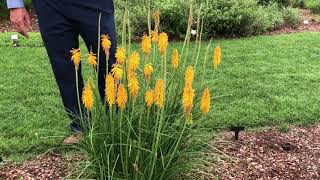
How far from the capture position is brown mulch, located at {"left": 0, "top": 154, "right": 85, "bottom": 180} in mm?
3283

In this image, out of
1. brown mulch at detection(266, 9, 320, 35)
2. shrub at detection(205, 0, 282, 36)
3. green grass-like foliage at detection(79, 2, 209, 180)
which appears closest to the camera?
green grass-like foliage at detection(79, 2, 209, 180)

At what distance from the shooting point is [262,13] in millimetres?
8484

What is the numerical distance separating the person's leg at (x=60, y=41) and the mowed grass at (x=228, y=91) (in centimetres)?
33

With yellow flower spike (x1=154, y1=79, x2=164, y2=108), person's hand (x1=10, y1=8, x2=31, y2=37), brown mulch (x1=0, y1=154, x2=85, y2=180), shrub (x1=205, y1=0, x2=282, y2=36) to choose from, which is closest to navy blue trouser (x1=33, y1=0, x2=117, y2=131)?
person's hand (x1=10, y1=8, x2=31, y2=37)

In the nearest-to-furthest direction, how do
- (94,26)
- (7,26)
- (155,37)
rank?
1. (155,37)
2. (94,26)
3. (7,26)

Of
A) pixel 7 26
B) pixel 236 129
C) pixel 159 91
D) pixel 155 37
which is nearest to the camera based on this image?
pixel 159 91

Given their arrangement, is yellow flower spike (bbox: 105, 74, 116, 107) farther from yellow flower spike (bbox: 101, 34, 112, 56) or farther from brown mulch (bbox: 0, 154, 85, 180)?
brown mulch (bbox: 0, 154, 85, 180)

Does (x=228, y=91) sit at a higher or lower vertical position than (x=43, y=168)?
higher

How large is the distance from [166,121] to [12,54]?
433 cm

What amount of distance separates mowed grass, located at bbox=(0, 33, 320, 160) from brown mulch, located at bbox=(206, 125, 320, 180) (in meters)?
0.29

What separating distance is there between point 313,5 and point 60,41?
885 cm

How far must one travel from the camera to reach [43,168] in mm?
3389

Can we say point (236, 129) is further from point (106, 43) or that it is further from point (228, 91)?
point (106, 43)

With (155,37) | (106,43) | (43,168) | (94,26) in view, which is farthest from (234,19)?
(106,43)
